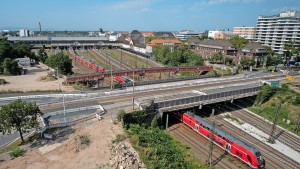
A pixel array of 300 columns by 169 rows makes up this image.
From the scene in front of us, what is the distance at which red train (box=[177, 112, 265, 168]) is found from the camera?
3512 cm

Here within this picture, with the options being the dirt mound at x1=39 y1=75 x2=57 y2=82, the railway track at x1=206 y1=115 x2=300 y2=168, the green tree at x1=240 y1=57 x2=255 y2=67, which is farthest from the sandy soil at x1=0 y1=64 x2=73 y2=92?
the green tree at x1=240 y1=57 x2=255 y2=67

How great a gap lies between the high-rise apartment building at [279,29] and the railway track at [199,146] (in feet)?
375

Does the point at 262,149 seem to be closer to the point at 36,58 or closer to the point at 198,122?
the point at 198,122

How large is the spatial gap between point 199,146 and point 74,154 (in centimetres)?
2166

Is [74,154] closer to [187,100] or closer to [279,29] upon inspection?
[187,100]

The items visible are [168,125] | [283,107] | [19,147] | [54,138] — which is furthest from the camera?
[283,107]

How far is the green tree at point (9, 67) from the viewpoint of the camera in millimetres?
76062

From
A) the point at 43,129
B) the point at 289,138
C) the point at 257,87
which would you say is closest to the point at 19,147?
the point at 43,129

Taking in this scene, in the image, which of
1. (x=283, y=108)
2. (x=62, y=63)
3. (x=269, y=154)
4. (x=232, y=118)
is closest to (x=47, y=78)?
(x=62, y=63)

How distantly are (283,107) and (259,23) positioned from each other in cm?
12462

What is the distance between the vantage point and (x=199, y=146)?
1687 inches

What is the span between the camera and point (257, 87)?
63.3m

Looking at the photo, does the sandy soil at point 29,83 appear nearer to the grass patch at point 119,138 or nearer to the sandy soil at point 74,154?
the sandy soil at point 74,154

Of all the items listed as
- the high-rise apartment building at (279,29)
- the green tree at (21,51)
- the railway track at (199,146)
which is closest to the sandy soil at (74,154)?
the railway track at (199,146)
